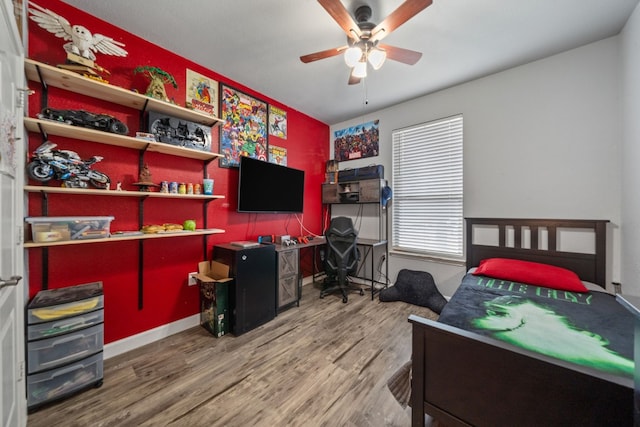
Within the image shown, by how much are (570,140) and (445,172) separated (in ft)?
3.72

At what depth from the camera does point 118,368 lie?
1.77m

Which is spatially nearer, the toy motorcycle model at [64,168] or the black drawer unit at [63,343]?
the black drawer unit at [63,343]

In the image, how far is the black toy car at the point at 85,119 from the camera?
1550mm

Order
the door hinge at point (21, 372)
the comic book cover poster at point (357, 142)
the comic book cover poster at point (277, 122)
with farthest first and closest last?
the comic book cover poster at point (357, 142) → the comic book cover poster at point (277, 122) → the door hinge at point (21, 372)

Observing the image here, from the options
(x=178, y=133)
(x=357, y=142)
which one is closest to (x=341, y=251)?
(x=357, y=142)

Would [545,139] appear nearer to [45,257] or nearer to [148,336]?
[148,336]

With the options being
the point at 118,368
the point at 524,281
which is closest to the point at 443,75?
the point at 524,281

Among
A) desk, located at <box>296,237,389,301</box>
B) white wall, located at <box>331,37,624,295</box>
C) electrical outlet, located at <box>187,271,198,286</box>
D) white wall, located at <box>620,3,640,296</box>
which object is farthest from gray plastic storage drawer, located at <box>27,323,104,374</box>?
white wall, located at <box>620,3,640,296</box>

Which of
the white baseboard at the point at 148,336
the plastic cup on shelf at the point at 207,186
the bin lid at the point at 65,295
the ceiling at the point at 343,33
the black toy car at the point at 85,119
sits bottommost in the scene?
Result: the white baseboard at the point at 148,336

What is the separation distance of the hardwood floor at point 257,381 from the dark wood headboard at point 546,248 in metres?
1.32

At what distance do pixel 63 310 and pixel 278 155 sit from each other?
259 centimetres

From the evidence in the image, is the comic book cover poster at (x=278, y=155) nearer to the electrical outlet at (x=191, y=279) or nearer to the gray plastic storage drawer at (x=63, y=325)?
the electrical outlet at (x=191, y=279)

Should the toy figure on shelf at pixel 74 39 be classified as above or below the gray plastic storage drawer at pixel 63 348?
above

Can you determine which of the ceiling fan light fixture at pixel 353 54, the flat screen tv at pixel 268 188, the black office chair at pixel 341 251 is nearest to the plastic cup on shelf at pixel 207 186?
the flat screen tv at pixel 268 188
